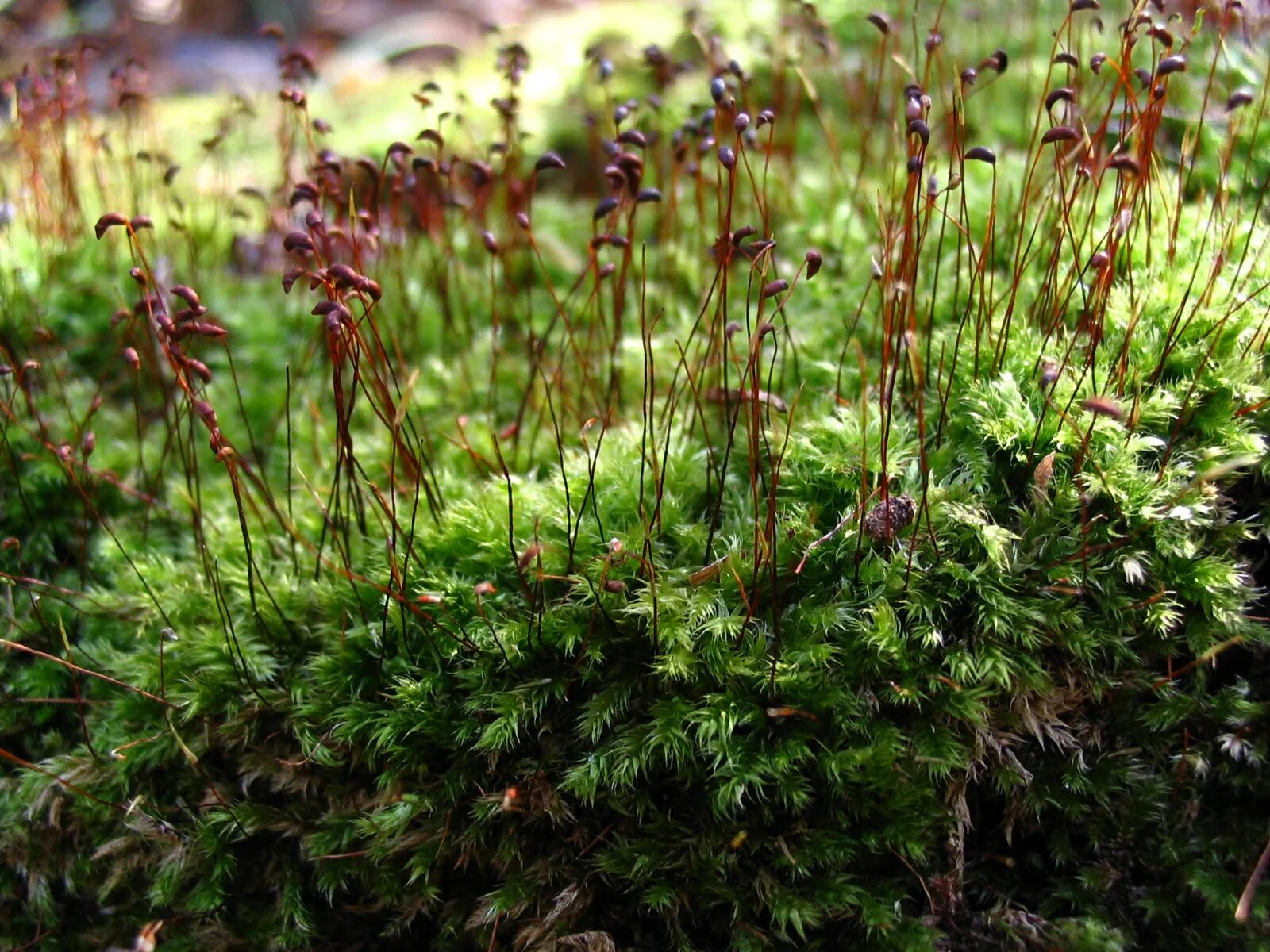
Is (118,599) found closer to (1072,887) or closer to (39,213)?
(39,213)

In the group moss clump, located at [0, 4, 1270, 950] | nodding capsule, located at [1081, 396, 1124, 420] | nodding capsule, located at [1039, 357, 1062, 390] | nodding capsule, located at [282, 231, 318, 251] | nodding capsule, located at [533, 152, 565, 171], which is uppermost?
nodding capsule, located at [533, 152, 565, 171]

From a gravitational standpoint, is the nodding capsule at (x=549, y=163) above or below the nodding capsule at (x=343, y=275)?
above

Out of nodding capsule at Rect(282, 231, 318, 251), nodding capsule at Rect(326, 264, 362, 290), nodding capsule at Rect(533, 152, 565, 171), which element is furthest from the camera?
nodding capsule at Rect(533, 152, 565, 171)

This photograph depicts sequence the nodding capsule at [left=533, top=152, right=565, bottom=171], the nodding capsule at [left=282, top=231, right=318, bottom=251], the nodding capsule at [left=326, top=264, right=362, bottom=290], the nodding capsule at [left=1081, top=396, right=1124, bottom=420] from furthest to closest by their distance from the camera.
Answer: the nodding capsule at [left=533, top=152, right=565, bottom=171], the nodding capsule at [left=282, top=231, right=318, bottom=251], the nodding capsule at [left=326, top=264, right=362, bottom=290], the nodding capsule at [left=1081, top=396, right=1124, bottom=420]

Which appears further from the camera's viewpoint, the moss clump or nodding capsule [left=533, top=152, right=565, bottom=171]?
nodding capsule [left=533, top=152, right=565, bottom=171]

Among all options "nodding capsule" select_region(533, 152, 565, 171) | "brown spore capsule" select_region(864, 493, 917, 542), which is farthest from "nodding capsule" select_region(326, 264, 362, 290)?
"brown spore capsule" select_region(864, 493, 917, 542)

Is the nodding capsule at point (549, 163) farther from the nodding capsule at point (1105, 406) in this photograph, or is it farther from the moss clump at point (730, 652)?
the nodding capsule at point (1105, 406)

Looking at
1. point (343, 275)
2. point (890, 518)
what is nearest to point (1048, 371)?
point (890, 518)

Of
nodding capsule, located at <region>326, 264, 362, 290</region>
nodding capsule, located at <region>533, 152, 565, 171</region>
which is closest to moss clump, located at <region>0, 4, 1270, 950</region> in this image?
nodding capsule, located at <region>326, 264, 362, 290</region>

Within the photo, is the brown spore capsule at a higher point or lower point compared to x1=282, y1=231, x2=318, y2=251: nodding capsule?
lower

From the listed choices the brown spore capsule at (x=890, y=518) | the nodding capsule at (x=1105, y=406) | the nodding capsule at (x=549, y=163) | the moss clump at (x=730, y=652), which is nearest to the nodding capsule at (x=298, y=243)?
the moss clump at (x=730, y=652)

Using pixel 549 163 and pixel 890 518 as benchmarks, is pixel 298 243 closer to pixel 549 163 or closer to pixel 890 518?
pixel 549 163

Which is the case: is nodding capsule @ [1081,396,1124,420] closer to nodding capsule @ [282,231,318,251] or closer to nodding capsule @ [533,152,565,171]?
nodding capsule @ [533,152,565,171]
